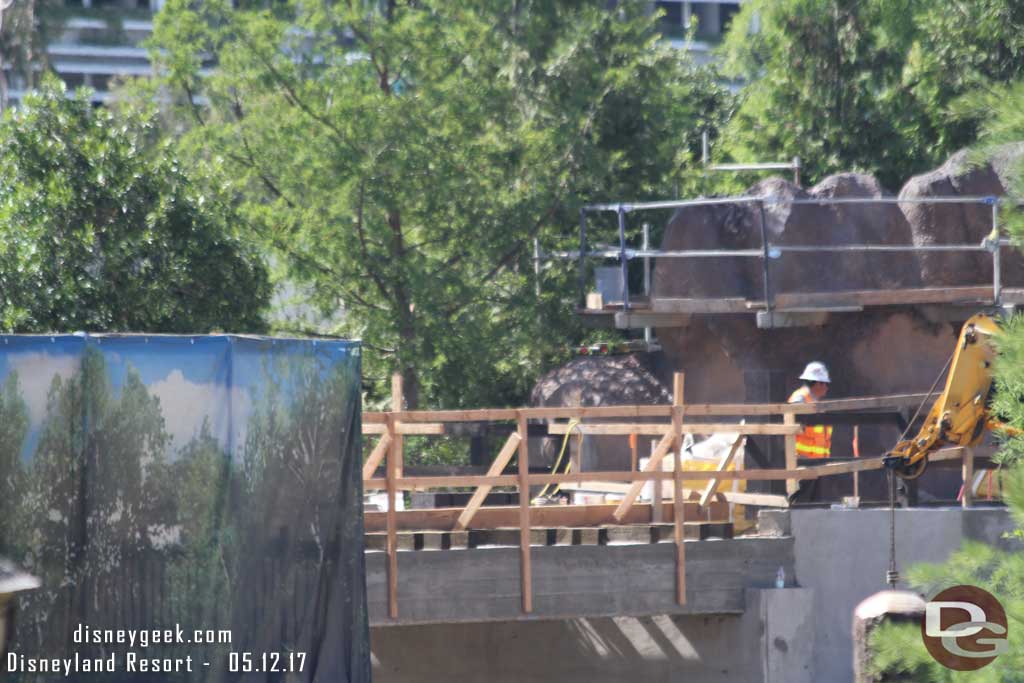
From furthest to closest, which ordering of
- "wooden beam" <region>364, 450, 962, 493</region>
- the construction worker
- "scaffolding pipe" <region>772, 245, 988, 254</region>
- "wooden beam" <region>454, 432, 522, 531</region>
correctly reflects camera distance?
"scaffolding pipe" <region>772, 245, 988, 254</region> < the construction worker < "wooden beam" <region>454, 432, 522, 531</region> < "wooden beam" <region>364, 450, 962, 493</region>

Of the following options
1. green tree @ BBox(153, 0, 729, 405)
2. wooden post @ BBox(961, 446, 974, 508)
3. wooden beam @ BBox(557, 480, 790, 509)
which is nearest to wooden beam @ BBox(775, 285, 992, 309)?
wooden beam @ BBox(557, 480, 790, 509)

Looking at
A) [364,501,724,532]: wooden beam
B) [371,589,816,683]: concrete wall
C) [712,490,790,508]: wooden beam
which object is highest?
[712,490,790,508]: wooden beam

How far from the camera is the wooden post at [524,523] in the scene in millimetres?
12203

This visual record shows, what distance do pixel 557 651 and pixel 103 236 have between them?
6.61 meters

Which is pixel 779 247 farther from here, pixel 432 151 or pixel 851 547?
pixel 432 151

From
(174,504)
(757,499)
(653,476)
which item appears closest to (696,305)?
(757,499)

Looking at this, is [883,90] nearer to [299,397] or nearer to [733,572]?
[733,572]

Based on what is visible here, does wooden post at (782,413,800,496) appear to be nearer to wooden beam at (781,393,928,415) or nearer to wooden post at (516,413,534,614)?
wooden beam at (781,393,928,415)

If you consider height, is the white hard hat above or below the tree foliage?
above

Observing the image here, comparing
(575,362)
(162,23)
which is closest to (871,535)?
(575,362)

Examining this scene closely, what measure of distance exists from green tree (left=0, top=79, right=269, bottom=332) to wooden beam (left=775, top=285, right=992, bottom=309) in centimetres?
611

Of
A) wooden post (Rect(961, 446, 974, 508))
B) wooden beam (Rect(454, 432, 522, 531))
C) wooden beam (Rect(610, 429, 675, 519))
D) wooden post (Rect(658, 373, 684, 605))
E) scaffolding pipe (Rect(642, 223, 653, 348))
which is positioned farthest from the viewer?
scaffolding pipe (Rect(642, 223, 653, 348))

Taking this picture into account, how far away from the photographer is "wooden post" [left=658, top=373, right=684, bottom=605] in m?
12.8

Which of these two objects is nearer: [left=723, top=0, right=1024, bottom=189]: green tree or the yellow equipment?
the yellow equipment
